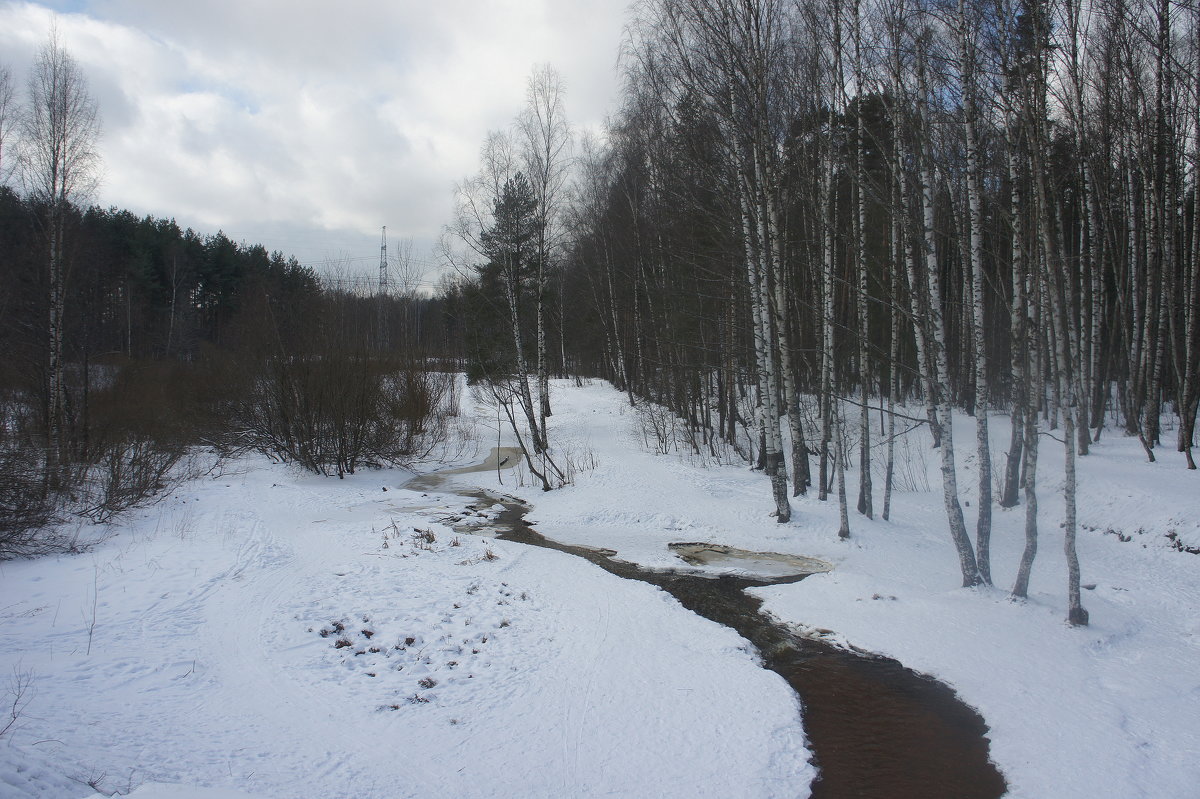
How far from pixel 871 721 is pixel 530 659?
2898 millimetres

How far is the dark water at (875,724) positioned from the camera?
3.92 m

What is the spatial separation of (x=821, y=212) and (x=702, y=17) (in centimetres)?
349

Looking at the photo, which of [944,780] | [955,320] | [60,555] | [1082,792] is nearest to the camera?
[1082,792]

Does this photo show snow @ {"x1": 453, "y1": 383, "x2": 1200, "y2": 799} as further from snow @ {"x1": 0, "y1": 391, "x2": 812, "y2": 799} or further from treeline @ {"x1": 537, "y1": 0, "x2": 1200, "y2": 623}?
snow @ {"x1": 0, "y1": 391, "x2": 812, "y2": 799}

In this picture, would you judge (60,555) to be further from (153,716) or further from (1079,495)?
(1079,495)

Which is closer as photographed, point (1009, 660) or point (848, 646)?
point (1009, 660)

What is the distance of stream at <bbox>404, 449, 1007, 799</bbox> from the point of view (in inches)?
154

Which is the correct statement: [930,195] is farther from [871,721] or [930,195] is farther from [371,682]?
[371,682]

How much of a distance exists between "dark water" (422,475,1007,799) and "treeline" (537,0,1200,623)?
6.92ft

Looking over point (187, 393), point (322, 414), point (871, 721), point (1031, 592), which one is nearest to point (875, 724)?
point (871, 721)

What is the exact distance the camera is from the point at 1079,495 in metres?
10.2

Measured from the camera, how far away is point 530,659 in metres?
5.58

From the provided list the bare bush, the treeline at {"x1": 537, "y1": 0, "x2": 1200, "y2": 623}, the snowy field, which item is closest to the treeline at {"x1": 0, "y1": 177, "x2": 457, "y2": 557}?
the bare bush

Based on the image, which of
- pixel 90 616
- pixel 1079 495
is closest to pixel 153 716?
pixel 90 616
